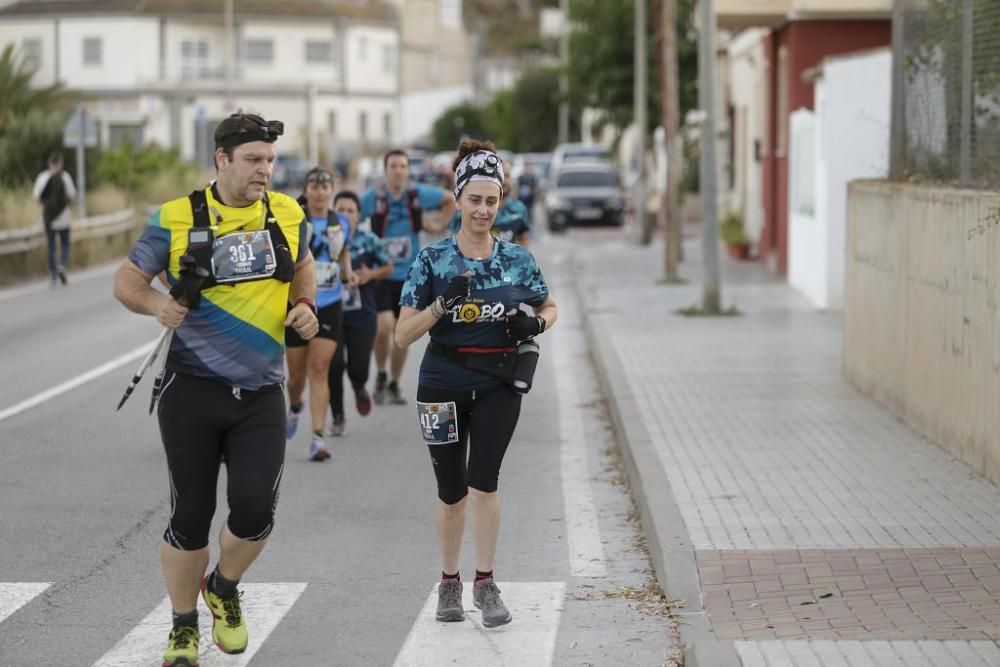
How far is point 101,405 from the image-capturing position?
14.0 metres

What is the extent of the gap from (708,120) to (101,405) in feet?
30.5

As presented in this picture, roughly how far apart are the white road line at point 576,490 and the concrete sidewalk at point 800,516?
281 mm

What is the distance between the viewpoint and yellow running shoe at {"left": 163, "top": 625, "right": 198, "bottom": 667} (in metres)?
6.39

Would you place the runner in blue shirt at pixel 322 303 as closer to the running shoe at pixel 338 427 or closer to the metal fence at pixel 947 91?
the running shoe at pixel 338 427

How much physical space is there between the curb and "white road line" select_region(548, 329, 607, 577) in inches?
9.8

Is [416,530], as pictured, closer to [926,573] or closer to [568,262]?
[926,573]

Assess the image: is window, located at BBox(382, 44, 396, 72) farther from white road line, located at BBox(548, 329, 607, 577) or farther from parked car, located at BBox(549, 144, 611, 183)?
white road line, located at BBox(548, 329, 607, 577)

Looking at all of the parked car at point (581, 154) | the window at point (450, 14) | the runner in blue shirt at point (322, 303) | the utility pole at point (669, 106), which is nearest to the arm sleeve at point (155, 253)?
the runner in blue shirt at point (322, 303)

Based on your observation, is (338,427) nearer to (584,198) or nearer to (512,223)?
(512,223)

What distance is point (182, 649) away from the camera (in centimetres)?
641

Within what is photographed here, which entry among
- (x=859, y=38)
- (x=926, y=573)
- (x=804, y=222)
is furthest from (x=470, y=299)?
(x=859, y=38)

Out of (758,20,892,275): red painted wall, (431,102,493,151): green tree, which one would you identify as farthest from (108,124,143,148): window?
(758,20,892,275): red painted wall

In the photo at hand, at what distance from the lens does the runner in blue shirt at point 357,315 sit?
12.2 meters

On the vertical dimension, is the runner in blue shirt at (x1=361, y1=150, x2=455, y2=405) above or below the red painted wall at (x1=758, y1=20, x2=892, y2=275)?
below
